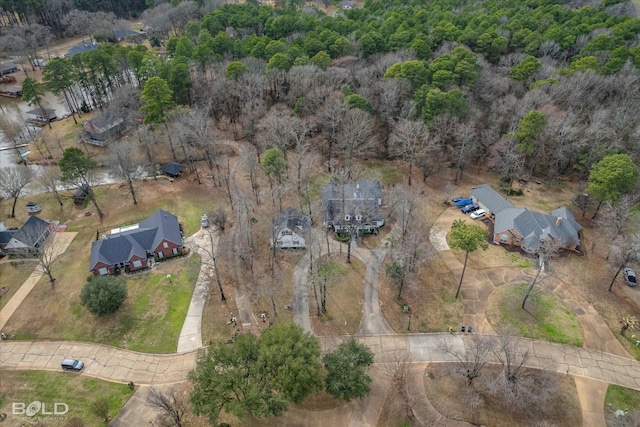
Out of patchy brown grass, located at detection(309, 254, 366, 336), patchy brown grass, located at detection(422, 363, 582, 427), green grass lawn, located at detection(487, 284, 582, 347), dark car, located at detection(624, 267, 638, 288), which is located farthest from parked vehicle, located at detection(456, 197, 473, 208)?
patchy brown grass, located at detection(422, 363, 582, 427)

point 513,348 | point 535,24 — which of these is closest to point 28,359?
point 513,348

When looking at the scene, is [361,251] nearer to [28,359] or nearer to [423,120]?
[423,120]

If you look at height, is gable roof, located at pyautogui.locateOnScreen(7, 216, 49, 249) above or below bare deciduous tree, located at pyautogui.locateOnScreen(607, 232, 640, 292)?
above

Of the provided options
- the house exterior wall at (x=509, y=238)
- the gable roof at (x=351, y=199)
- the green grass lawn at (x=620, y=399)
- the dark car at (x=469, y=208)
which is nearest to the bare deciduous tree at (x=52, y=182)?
the gable roof at (x=351, y=199)

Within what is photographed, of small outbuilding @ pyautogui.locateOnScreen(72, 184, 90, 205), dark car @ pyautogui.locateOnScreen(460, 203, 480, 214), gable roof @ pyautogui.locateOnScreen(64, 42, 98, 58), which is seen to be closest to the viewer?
dark car @ pyautogui.locateOnScreen(460, 203, 480, 214)

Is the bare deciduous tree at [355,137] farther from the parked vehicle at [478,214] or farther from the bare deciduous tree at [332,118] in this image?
the parked vehicle at [478,214]

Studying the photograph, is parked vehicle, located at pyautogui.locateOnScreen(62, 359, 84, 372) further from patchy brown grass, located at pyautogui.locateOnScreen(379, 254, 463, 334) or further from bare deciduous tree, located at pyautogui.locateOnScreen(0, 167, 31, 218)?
bare deciduous tree, located at pyautogui.locateOnScreen(0, 167, 31, 218)
